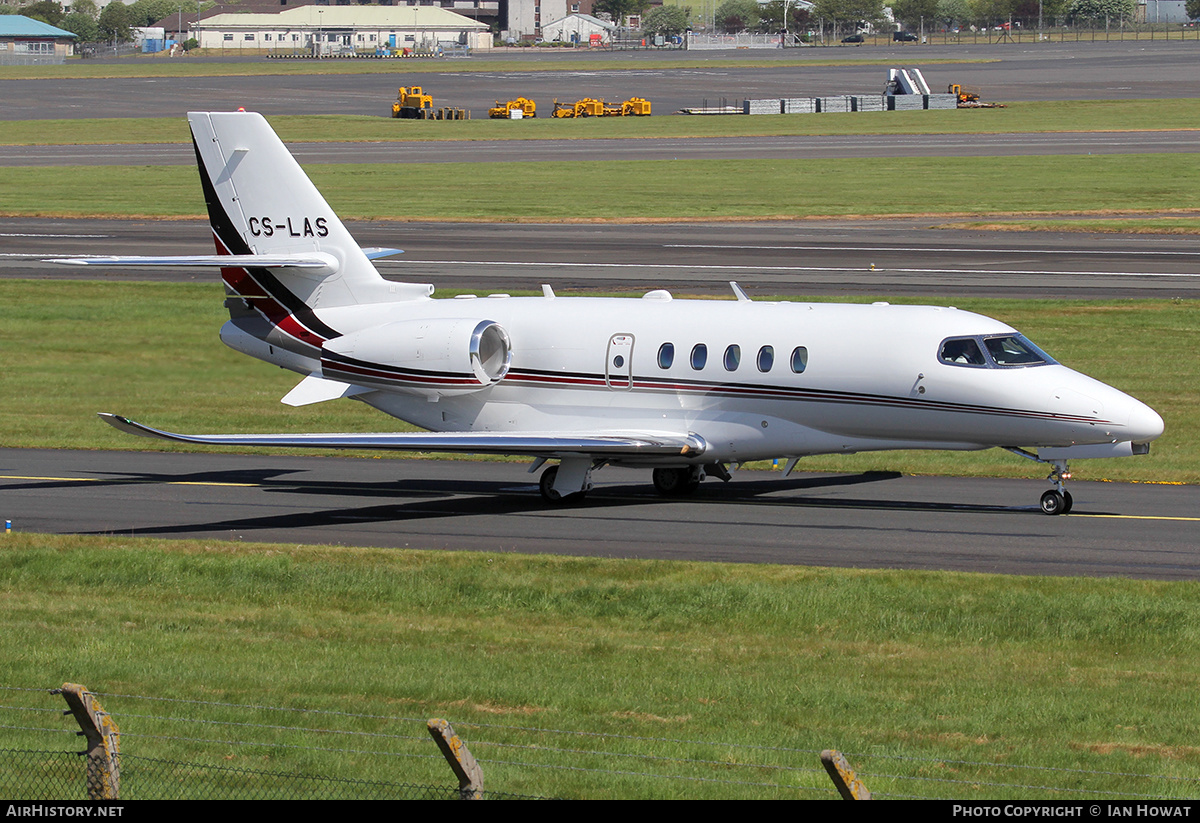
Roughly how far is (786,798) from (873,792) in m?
0.71

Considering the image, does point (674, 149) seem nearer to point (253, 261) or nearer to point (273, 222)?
point (273, 222)

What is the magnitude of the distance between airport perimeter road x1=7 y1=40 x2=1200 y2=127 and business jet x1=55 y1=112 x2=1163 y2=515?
105 metres

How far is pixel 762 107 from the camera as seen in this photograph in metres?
131

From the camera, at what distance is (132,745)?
14430 millimetres

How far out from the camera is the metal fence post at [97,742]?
33.0 ft

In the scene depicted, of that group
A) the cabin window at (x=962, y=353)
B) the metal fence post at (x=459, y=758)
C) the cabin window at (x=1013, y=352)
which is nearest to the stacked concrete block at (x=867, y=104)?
the cabin window at (x=1013, y=352)

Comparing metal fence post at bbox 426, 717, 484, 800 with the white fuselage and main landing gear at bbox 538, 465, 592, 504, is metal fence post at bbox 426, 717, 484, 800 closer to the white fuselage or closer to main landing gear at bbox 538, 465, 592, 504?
the white fuselage

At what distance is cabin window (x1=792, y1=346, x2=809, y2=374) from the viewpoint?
25.5 metres

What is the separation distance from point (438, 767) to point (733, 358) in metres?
13.7

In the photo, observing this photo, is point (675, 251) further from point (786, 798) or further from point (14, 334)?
point (786, 798)

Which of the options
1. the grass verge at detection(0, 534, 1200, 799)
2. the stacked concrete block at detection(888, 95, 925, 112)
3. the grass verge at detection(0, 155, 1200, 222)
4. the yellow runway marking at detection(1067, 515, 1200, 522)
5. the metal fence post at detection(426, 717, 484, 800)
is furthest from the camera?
the stacked concrete block at detection(888, 95, 925, 112)

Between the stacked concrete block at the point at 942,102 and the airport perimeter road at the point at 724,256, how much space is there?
64.9 meters

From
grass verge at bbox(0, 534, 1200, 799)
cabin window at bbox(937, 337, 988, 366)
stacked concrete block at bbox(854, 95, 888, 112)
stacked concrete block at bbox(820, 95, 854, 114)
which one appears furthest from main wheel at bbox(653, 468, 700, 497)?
stacked concrete block at bbox(854, 95, 888, 112)

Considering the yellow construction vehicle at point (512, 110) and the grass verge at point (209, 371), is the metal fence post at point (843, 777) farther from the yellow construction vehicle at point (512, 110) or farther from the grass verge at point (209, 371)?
the yellow construction vehicle at point (512, 110)
